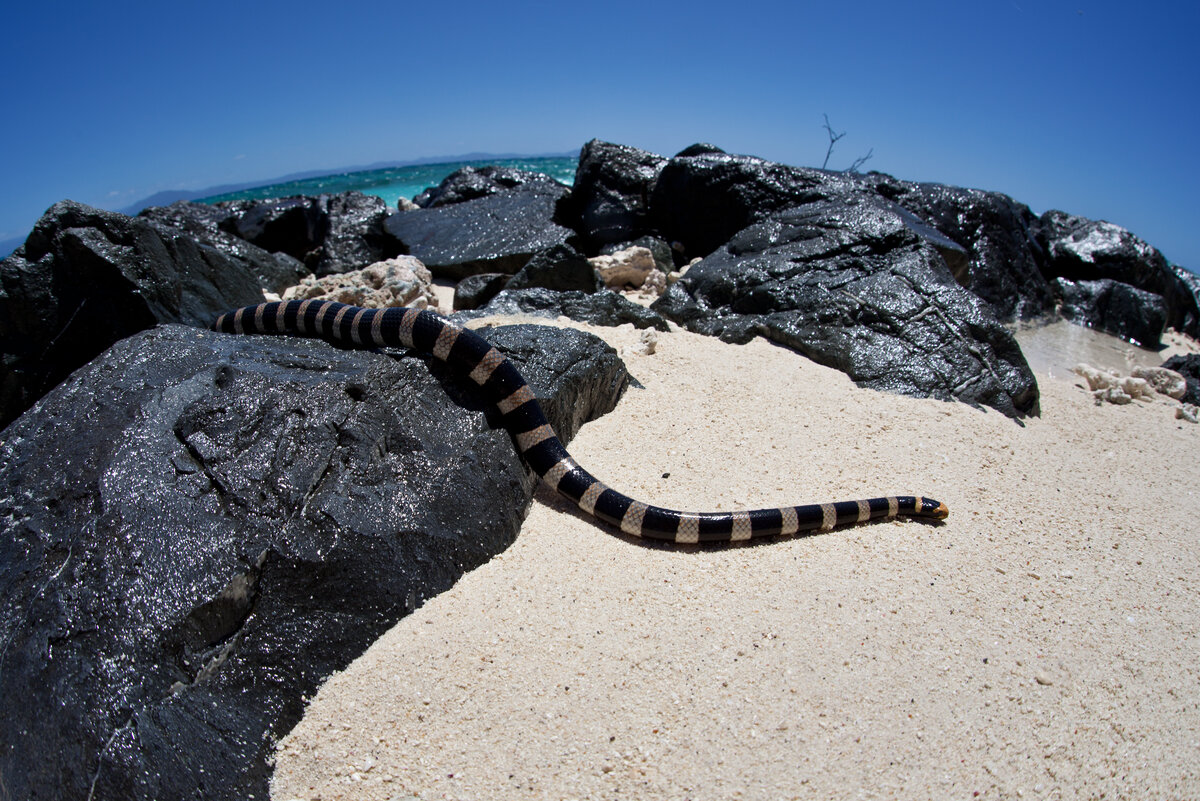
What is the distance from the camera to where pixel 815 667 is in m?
2.86

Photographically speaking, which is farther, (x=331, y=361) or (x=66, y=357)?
(x=66, y=357)

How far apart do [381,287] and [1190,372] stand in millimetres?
10184

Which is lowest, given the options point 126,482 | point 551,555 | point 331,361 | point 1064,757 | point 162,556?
point 1064,757

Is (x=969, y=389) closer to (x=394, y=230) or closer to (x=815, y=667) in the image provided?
(x=815, y=667)

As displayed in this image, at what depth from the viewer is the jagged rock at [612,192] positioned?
36.2 feet

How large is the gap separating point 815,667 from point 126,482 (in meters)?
3.12

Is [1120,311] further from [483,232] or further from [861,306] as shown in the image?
[483,232]

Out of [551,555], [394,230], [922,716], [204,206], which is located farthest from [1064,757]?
[204,206]

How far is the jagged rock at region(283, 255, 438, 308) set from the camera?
7.53 metres

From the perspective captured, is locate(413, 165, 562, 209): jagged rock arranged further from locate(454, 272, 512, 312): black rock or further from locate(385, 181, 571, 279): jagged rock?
locate(454, 272, 512, 312): black rock

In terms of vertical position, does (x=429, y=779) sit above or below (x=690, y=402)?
below

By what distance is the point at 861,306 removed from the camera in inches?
252

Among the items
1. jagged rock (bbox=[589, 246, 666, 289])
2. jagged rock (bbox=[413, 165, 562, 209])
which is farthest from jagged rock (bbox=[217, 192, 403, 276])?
jagged rock (bbox=[589, 246, 666, 289])

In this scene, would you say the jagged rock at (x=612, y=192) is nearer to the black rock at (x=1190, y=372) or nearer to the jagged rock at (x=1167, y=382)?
the jagged rock at (x=1167, y=382)
